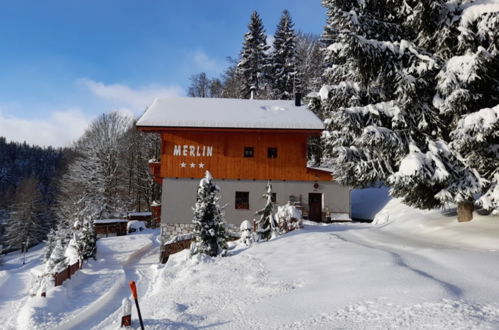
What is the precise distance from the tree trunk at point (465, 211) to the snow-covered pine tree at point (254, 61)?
3139 centimetres

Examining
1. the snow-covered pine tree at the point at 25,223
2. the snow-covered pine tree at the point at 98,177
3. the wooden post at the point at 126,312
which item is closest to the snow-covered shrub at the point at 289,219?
the wooden post at the point at 126,312

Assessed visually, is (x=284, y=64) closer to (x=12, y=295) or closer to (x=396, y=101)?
(x=396, y=101)

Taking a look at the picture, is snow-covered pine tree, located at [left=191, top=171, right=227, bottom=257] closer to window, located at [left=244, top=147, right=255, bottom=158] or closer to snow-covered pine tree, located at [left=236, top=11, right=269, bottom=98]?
window, located at [left=244, top=147, right=255, bottom=158]

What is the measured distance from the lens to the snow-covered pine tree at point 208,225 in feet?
46.3

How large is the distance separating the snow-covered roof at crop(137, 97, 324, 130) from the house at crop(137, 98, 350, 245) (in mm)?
128

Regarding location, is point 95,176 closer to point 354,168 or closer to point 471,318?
point 354,168

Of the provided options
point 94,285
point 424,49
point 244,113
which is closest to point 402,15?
point 424,49

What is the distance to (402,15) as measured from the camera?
11492mm

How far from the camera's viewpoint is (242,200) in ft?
74.2

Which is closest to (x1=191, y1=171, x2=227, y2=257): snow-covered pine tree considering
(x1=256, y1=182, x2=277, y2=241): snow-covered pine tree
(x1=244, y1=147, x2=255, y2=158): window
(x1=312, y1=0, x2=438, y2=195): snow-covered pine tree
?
(x1=256, y1=182, x2=277, y2=241): snow-covered pine tree

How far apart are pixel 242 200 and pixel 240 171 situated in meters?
1.79

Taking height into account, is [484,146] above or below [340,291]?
above

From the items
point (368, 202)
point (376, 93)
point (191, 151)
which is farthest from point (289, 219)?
point (368, 202)

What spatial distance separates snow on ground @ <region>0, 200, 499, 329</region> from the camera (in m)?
4.90
